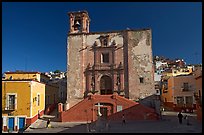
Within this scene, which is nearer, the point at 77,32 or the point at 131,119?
the point at 131,119

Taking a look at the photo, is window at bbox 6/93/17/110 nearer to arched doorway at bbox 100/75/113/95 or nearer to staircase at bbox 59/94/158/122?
staircase at bbox 59/94/158/122

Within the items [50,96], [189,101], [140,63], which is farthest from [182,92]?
[50,96]

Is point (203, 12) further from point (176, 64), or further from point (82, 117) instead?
point (176, 64)

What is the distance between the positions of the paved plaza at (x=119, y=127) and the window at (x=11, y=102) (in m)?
2.58

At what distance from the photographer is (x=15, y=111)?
75.2ft

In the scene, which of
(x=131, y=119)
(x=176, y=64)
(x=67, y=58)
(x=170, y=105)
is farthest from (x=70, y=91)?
(x=176, y=64)

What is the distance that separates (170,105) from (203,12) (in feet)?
94.4

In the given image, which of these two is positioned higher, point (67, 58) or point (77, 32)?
point (77, 32)

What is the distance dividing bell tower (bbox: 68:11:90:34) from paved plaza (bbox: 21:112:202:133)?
37.4 ft

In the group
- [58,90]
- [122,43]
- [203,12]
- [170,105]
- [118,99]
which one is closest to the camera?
[203,12]

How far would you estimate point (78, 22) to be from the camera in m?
29.8

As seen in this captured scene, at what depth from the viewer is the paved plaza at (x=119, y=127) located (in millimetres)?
18241

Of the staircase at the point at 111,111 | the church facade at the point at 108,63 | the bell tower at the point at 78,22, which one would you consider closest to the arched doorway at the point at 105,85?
the church facade at the point at 108,63

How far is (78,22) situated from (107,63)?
621 centimetres
